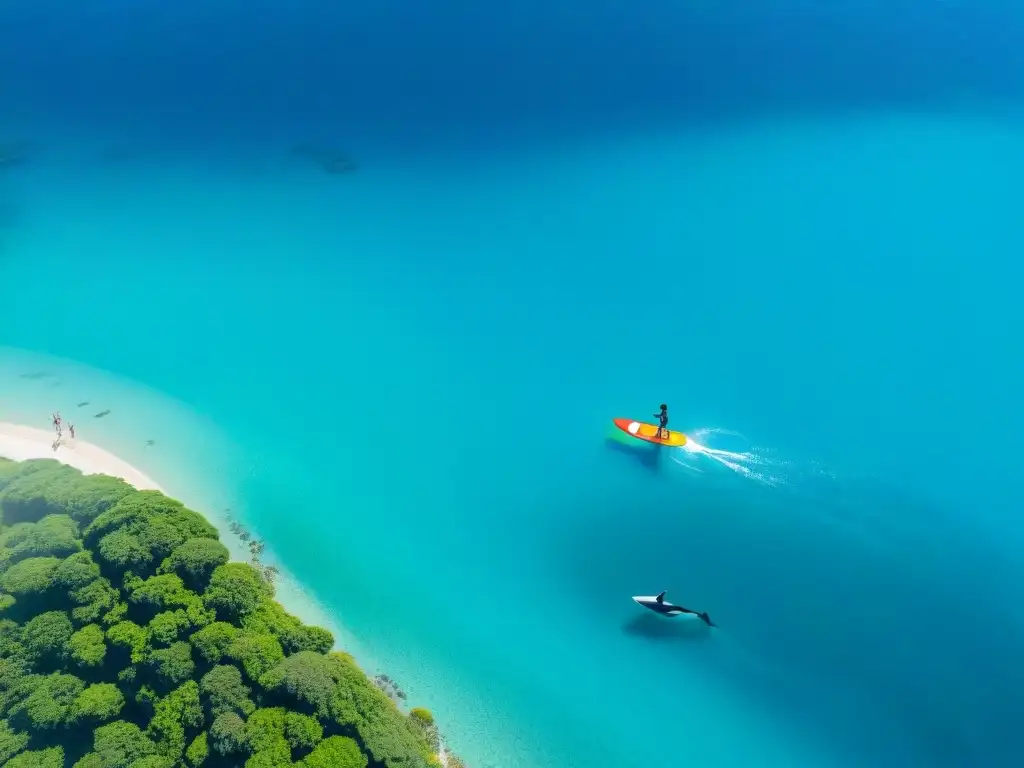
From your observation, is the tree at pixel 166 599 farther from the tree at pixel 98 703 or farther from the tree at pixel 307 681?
the tree at pixel 307 681

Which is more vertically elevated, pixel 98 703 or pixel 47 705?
pixel 98 703

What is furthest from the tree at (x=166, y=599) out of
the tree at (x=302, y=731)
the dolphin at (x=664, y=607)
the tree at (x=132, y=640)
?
the dolphin at (x=664, y=607)

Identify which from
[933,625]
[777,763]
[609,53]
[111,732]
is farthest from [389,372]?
[609,53]

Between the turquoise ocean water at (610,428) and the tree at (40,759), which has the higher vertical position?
the turquoise ocean water at (610,428)

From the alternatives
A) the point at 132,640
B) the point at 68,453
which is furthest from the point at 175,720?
the point at 68,453

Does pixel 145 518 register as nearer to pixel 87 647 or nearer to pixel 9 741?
pixel 87 647

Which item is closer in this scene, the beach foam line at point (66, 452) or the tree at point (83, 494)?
the tree at point (83, 494)

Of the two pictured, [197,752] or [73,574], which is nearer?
[197,752]
